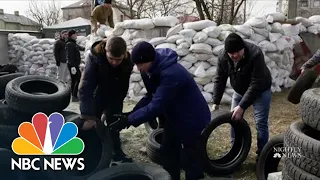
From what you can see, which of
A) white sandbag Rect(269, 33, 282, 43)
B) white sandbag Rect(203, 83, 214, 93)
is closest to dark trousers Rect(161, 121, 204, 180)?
white sandbag Rect(203, 83, 214, 93)

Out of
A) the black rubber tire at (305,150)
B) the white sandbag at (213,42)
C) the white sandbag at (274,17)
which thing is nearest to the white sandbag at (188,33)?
the white sandbag at (213,42)

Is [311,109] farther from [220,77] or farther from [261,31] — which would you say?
[261,31]

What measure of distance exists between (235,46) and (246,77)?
17.9 inches

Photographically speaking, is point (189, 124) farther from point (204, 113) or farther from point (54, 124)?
Answer: point (54, 124)

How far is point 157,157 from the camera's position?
365 centimetres

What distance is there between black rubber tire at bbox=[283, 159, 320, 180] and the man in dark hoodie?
158 centimetres

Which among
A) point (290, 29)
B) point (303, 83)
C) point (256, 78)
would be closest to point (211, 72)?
point (290, 29)

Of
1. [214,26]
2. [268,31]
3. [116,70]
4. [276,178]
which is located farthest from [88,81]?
[268,31]

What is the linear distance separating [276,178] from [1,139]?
2661 mm

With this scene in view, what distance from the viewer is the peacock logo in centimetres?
310

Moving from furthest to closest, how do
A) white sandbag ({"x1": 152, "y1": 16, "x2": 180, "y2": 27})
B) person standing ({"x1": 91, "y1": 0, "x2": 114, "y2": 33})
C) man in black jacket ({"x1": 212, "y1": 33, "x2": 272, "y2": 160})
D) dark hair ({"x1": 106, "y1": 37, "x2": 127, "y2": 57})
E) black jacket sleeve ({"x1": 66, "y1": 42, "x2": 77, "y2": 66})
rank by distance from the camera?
1. person standing ({"x1": 91, "y1": 0, "x2": 114, "y2": 33})
2. black jacket sleeve ({"x1": 66, "y1": 42, "x2": 77, "y2": 66})
3. white sandbag ({"x1": 152, "y1": 16, "x2": 180, "y2": 27})
4. man in black jacket ({"x1": 212, "y1": 33, "x2": 272, "y2": 160})
5. dark hair ({"x1": 106, "y1": 37, "x2": 127, "y2": 57})

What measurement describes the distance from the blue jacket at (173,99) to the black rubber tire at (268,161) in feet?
2.15

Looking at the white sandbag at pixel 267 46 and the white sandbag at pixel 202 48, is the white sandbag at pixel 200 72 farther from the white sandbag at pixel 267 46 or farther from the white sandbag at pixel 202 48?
the white sandbag at pixel 267 46

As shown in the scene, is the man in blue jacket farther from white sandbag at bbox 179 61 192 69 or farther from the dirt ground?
white sandbag at bbox 179 61 192 69
